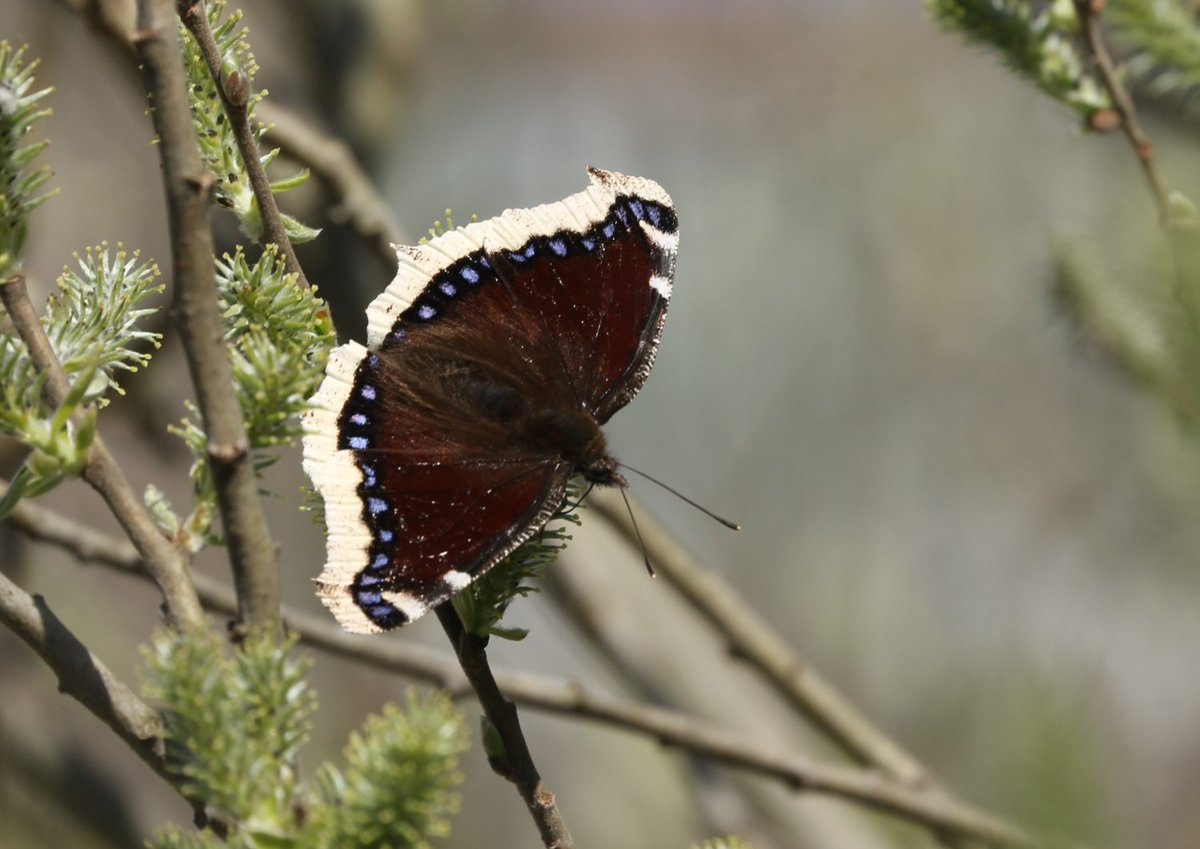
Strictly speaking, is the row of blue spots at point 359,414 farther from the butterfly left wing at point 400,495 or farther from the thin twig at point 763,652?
the thin twig at point 763,652

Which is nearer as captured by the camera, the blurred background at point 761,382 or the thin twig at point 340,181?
the thin twig at point 340,181

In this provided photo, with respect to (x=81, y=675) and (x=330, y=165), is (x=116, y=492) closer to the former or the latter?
(x=81, y=675)

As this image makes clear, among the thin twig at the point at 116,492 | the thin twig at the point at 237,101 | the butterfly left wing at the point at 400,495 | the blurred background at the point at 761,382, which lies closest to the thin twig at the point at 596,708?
the blurred background at the point at 761,382

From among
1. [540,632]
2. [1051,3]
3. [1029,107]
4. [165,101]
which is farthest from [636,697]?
[1029,107]

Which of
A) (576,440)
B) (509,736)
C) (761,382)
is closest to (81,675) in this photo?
(509,736)

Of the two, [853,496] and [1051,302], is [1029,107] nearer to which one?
[853,496]

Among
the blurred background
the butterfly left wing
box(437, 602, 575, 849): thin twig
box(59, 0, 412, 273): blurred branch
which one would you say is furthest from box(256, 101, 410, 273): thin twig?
box(437, 602, 575, 849): thin twig
